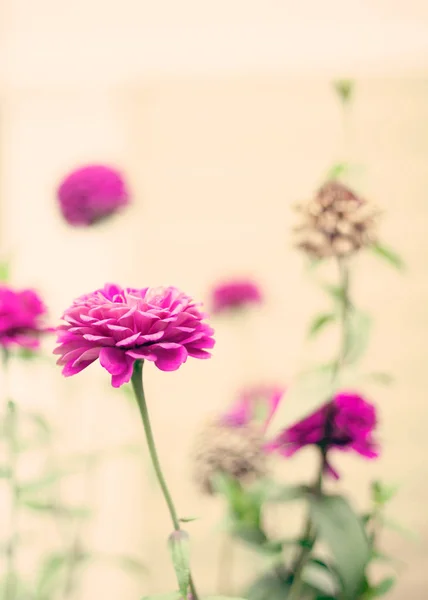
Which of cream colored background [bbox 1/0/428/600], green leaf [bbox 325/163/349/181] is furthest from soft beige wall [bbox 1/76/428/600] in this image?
green leaf [bbox 325/163/349/181]

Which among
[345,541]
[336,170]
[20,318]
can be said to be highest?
[336,170]

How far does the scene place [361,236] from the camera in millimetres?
524

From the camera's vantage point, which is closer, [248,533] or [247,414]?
[248,533]

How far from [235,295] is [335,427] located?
18.7 inches

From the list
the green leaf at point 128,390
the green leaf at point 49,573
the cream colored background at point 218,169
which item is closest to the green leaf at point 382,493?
the green leaf at point 128,390

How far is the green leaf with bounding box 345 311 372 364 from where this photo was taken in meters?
0.56

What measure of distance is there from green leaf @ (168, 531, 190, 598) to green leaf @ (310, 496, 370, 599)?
0.18 m

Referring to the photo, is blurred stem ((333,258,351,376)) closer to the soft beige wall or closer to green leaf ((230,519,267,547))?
green leaf ((230,519,267,547))

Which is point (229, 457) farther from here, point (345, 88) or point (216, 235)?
point (216, 235)

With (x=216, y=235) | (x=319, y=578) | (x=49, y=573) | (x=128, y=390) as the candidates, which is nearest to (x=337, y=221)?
(x=128, y=390)

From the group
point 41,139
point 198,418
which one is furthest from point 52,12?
point 198,418

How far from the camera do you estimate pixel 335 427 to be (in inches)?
21.5

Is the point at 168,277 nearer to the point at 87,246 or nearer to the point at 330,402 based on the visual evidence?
the point at 87,246

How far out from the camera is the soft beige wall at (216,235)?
1341 millimetres
